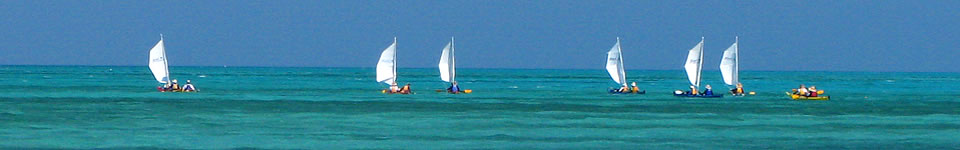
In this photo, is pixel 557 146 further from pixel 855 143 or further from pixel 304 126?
pixel 304 126

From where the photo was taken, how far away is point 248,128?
50594 millimetres

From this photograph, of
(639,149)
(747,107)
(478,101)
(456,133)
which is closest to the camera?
(639,149)

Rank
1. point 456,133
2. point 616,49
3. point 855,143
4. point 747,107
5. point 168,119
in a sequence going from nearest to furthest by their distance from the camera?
point 855,143
point 456,133
point 168,119
point 747,107
point 616,49

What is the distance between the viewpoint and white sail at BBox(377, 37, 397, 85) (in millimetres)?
96375

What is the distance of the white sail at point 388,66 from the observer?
316 ft

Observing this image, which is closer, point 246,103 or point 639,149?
point 639,149

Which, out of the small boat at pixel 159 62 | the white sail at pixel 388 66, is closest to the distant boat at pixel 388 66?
the white sail at pixel 388 66

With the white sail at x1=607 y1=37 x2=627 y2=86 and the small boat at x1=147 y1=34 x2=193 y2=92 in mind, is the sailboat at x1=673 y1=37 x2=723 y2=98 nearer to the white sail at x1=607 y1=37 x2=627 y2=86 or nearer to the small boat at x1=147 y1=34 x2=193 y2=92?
the white sail at x1=607 y1=37 x2=627 y2=86

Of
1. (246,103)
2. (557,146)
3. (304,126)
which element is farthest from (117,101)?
(557,146)

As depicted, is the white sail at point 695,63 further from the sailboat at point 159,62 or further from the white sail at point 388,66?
the sailboat at point 159,62

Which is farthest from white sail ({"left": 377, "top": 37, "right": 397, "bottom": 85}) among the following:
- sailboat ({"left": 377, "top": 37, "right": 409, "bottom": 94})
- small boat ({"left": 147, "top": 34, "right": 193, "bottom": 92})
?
small boat ({"left": 147, "top": 34, "right": 193, "bottom": 92})

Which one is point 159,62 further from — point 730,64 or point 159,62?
point 730,64

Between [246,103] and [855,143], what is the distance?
37.1 m

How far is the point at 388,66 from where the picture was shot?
317ft
